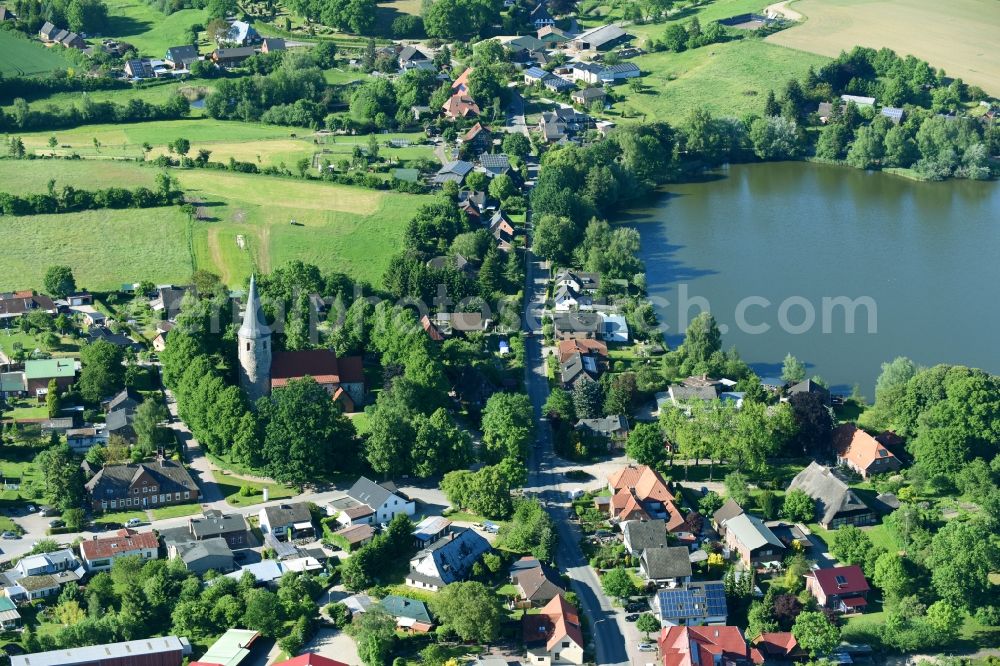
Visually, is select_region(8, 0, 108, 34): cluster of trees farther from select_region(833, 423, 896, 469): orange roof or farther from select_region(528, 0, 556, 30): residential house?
select_region(833, 423, 896, 469): orange roof

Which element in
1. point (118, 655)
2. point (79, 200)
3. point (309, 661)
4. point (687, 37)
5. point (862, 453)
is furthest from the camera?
point (687, 37)

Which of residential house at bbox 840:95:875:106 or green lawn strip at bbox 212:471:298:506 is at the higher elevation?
residential house at bbox 840:95:875:106

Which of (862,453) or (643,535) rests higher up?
(862,453)

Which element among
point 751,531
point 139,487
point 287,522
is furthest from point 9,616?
point 751,531

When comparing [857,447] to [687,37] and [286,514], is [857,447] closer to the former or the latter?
[286,514]

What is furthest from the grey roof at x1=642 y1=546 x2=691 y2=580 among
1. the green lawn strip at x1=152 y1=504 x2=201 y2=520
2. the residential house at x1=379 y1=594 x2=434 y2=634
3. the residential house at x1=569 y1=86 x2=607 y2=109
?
the residential house at x1=569 y1=86 x2=607 y2=109

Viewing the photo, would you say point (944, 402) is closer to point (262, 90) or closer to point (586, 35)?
point (262, 90)
